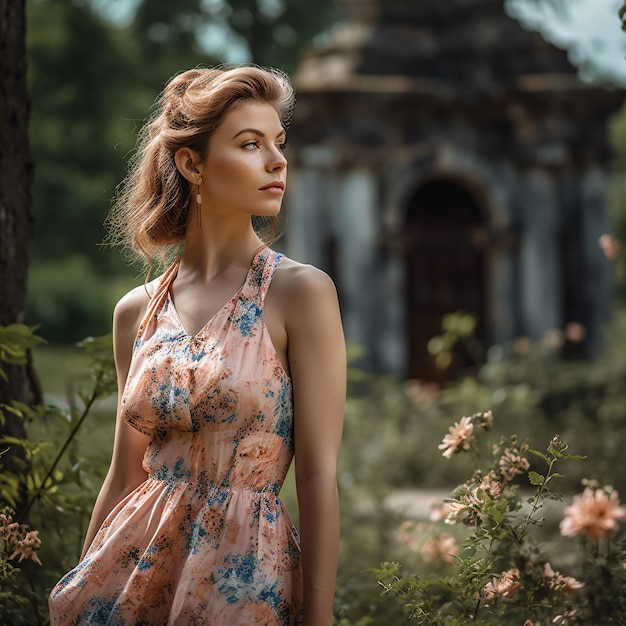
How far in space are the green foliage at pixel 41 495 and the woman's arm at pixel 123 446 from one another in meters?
0.29

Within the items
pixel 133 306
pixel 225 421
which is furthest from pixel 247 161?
pixel 225 421

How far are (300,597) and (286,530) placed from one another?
171mm

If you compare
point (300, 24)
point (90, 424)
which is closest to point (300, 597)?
point (90, 424)

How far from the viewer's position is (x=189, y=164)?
2875mm

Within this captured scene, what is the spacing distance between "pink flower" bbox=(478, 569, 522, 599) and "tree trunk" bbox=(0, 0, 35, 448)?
6.04 feet

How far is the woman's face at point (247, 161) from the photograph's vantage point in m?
2.77

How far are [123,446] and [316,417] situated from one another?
647mm

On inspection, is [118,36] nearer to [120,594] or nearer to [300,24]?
[300,24]

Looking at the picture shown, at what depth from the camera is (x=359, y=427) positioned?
30.3 feet

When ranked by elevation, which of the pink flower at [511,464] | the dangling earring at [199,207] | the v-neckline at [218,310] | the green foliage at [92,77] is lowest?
the pink flower at [511,464]

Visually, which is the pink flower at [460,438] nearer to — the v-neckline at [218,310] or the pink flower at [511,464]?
the pink flower at [511,464]

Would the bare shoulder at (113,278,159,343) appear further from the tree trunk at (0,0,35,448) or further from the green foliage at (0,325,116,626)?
the tree trunk at (0,0,35,448)

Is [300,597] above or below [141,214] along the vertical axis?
below

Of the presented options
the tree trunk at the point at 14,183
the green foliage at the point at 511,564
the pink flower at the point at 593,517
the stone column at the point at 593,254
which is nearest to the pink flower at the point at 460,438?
the green foliage at the point at 511,564
